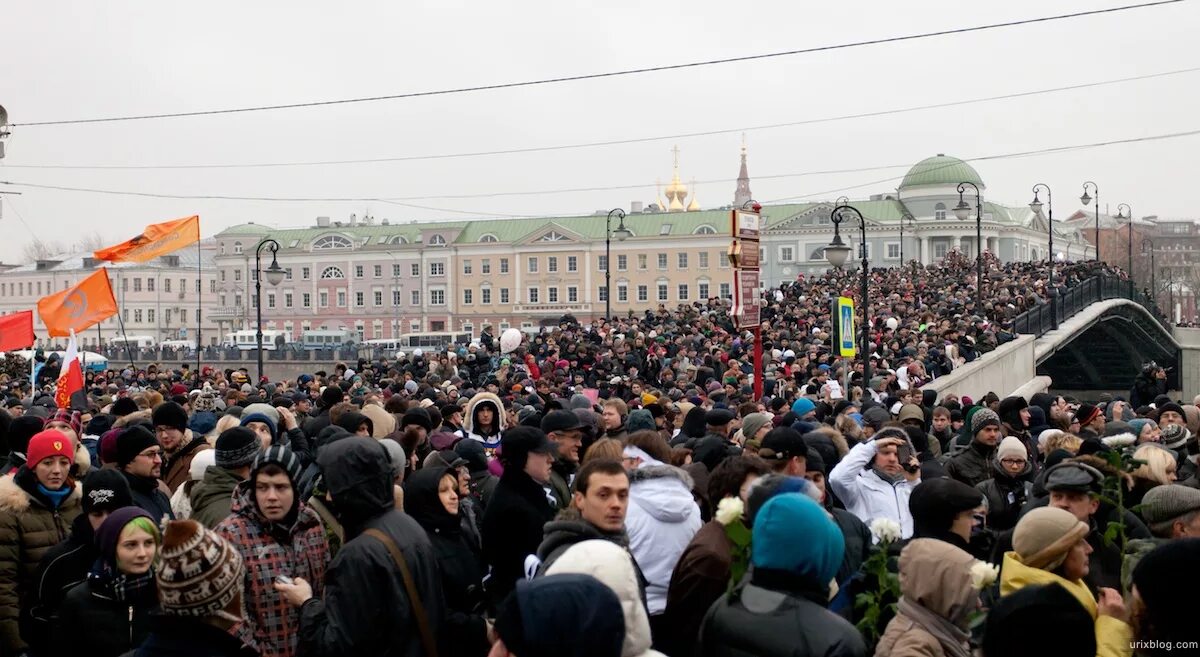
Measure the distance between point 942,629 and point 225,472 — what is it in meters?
3.90

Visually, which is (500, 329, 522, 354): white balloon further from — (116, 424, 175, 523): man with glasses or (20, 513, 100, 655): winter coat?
(20, 513, 100, 655): winter coat

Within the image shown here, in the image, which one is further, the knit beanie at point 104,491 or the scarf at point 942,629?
the knit beanie at point 104,491

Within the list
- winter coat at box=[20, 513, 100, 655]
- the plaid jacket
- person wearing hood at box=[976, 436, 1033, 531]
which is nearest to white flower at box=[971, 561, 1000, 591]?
the plaid jacket

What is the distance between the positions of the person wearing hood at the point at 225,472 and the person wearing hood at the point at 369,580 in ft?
5.34

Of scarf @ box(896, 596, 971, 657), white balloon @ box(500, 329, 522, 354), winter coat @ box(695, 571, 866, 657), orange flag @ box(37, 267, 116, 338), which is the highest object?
orange flag @ box(37, 267, 116, 338)

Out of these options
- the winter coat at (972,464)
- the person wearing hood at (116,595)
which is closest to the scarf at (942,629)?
the person wearing hood at (116,595)

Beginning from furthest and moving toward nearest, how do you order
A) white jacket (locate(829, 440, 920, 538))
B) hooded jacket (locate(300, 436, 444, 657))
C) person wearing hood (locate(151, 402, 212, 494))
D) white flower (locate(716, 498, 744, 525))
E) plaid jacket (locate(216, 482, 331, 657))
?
person wearing hood (locate(151, 402, 212, 494)), white jacket (locate(829, 440, 920, 538)), white flower (locate(716, 498, 744, 525)), plaid jacket (locate(216, 482, 331, 657)), hooded jacket (locate(300, 436, 444, 657))

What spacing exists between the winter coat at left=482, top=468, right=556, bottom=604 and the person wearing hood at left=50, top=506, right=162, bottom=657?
63.5 inches

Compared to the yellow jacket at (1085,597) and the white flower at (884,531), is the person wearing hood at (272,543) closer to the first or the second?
the white flower at (884,531)

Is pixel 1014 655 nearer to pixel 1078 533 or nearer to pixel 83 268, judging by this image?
pixel 1078 533

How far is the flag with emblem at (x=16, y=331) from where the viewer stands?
23.4 metres

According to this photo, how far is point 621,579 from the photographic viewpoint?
3.90m

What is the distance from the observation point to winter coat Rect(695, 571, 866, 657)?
4176mm

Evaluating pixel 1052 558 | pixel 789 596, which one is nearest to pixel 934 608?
pixel 1052 558
